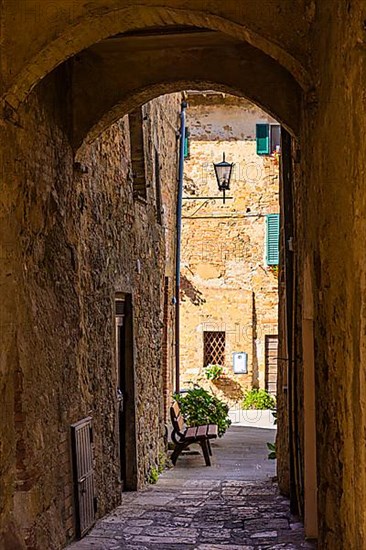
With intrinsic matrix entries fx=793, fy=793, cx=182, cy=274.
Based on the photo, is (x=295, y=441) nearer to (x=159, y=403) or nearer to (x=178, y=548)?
(x=178, y=548)

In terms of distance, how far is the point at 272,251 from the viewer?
1688cm

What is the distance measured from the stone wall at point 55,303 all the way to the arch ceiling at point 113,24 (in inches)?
14.7

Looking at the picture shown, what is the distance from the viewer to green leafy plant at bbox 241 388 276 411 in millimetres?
16234

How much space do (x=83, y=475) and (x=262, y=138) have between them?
12131 millimetres

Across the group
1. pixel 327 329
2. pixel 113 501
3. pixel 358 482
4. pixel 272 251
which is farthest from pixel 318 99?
pixel 272 251

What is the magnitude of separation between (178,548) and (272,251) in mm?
11852

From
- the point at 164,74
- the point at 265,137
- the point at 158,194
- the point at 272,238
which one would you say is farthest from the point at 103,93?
the point at 265,137

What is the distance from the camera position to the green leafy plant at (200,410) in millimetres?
12211

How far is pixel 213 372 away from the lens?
1642 centimetres

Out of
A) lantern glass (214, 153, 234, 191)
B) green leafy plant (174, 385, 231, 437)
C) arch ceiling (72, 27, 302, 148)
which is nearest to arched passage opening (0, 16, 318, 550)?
arch ceiling (72, 27, 302, 148)

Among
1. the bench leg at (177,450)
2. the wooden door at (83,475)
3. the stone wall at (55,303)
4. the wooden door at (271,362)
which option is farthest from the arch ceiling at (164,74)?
the wooden door at (271,362)

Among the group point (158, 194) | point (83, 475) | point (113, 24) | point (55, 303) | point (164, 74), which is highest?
point (164, 74)

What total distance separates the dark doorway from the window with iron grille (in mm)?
8505

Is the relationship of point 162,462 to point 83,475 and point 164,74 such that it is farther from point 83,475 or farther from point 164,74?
point 164,74
